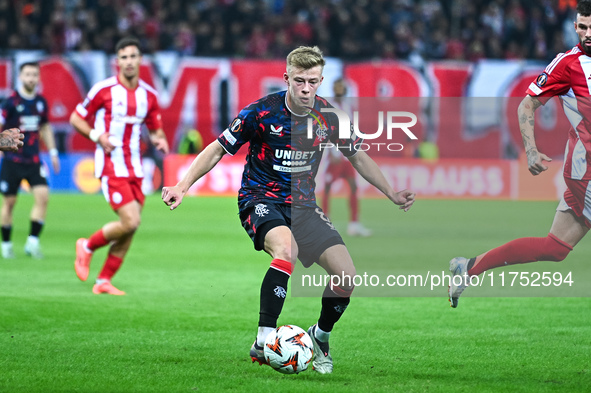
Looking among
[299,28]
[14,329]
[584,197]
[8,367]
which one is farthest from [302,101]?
[299,28]

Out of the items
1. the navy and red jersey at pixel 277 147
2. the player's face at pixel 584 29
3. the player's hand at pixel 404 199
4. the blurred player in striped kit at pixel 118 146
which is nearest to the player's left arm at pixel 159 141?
the blurred player in striped kit at pixel 118 146

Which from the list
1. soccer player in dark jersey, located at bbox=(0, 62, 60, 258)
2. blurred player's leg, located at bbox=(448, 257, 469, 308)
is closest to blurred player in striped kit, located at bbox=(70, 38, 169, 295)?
soccer player in dark jersey, located at bbox=(0, 62, 60, 258)

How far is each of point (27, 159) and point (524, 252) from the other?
728 centimetres

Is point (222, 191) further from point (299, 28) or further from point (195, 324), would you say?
point (195, 324)

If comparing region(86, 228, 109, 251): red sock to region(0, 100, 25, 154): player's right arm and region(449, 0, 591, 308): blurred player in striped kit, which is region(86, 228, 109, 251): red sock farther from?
region(449, 0, 591, 308): blurred player in striped kit

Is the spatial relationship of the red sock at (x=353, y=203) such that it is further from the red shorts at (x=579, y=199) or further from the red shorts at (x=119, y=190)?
the red shorts at (x=579, y=199)

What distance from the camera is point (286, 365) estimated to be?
478 centimetres

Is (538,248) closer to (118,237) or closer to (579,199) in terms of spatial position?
(579,199)

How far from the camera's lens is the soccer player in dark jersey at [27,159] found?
10836 mm

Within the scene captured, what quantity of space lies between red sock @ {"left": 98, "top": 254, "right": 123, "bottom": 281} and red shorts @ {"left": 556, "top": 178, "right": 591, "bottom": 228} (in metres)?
4.42

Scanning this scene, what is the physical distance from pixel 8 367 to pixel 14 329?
1.34 metres

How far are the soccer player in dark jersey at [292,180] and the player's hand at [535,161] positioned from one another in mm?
820

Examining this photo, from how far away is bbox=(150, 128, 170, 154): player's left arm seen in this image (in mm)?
8578

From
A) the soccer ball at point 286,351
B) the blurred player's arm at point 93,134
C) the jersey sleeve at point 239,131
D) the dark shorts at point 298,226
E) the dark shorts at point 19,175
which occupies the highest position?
the jersey sleeve at point 239,131
